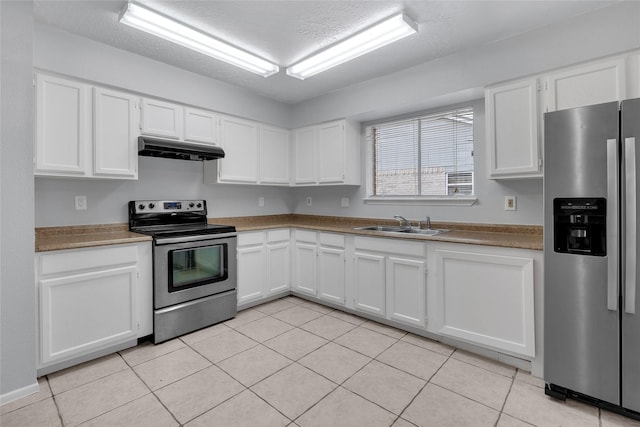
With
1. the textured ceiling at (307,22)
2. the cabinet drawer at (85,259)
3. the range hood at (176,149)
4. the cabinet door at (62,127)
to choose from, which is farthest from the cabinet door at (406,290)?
the cabinet door at (62,127)

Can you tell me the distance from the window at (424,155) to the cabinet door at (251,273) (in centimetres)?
156

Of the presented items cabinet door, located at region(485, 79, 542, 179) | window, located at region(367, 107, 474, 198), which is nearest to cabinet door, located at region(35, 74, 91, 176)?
window, located at region(367, 107, 474, 198)

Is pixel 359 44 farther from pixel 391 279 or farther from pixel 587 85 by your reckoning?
pixel 391 279

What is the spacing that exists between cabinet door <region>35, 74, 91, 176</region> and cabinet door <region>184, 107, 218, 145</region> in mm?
825

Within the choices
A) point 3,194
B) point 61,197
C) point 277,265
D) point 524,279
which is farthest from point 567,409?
point 61,197

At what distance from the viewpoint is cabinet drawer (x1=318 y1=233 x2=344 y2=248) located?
3.22 m

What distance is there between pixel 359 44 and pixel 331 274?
2.19 metres

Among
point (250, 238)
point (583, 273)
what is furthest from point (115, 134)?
point (583, 273)

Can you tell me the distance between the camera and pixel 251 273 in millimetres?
3346

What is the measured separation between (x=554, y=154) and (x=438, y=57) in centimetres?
149

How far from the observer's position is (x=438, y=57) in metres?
2.83

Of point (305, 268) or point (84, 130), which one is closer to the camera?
point (84, 130)

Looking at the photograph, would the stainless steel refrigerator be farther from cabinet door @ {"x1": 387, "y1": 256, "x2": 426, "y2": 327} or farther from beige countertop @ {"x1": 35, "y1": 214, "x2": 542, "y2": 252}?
cabinet door @ {"x1": 387, "y1": 256, "x2": 426, "y2": 327}

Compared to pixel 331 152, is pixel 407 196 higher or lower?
lower
